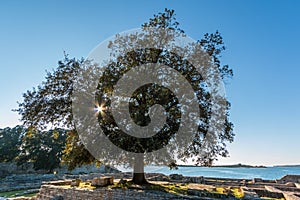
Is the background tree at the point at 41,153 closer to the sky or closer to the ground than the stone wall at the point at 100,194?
closer to the sky

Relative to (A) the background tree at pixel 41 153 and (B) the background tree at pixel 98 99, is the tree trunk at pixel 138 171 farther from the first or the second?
(A) the background tree at pixel 41 153

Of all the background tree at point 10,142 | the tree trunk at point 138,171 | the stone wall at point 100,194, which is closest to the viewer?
the stone wall at point 100,194

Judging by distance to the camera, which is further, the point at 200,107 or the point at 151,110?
the point at 200,107

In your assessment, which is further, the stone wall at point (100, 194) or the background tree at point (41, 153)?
the background tree at point (41, 153)

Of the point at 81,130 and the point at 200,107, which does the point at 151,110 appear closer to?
the point at 200,107

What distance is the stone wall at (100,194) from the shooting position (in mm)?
11789

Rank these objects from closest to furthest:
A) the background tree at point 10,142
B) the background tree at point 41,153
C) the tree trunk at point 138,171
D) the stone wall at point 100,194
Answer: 1. the stone wall at point 100,194
2. the tree trunk at point 138,171
3. the background tree at point 41,153
4. the background tree at point 10,142

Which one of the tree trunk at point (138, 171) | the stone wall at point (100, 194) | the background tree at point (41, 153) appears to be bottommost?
the stone wall at point (100, 194)

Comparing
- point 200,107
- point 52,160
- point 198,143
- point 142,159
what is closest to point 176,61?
point 200,107

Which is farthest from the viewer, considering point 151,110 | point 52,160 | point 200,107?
point 52,160

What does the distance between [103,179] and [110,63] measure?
23.4ft

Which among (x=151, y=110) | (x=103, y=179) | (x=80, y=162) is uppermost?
(x=151, y=110)

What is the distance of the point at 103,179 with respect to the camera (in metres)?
14.3

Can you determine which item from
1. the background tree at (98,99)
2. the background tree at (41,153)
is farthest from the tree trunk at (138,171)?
the background tree at (41,153)
